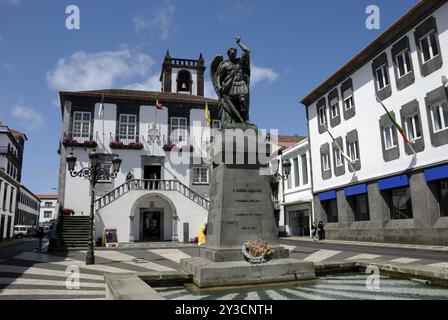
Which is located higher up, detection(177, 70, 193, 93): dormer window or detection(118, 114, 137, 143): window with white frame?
→ detection(177, 70, 193, 93): dormer window

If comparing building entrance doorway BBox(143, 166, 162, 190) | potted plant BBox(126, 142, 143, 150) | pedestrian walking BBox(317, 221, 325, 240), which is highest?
potted plant BBox(126, 142, 143, 150)

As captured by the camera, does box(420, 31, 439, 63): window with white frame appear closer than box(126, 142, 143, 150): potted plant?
Yes

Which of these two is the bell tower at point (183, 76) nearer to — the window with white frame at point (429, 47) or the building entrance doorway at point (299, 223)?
the building entrance doorway at point (299, 223)

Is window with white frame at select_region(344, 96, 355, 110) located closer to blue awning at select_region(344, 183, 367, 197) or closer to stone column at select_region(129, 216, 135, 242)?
blue awning at select_region(344, 183, 367, 197)

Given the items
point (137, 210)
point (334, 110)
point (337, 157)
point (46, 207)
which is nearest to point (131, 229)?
point (137, 210)

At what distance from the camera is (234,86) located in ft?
30.1

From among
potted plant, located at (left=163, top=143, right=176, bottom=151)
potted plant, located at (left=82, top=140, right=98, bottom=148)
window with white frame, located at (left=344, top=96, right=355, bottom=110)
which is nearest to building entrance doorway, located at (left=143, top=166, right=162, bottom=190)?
potted plant, located at (left=163, top=143, right=176, bottom=151)

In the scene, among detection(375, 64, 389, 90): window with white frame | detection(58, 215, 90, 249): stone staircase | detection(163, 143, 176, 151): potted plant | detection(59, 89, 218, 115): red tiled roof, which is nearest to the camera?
detection(58, 215, 90, 249): stone staircase

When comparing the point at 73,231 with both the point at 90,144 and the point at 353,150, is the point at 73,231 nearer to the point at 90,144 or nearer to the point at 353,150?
the point at 90,144

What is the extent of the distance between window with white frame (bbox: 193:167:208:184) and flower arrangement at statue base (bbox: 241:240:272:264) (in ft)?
78.1

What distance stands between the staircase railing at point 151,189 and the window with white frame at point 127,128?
5.11 metres

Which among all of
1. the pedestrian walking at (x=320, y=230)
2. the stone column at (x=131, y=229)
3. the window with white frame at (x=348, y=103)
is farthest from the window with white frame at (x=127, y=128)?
the window with white frame at (x=348, y=103)

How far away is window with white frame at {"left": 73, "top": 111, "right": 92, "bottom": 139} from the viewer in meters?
29.6

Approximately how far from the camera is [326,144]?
28.1m
